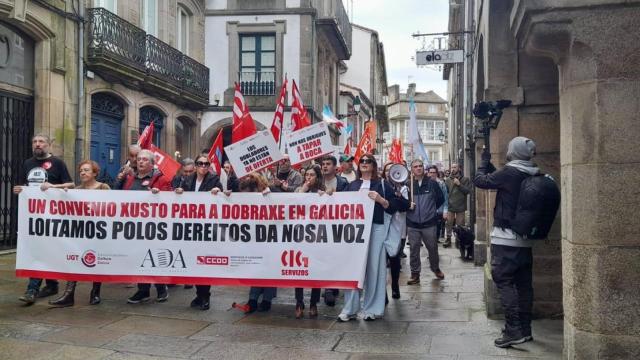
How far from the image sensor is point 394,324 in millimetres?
6676

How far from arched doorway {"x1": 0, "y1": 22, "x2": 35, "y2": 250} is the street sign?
25.1 ft

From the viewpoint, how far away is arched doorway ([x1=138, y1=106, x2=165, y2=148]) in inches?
671

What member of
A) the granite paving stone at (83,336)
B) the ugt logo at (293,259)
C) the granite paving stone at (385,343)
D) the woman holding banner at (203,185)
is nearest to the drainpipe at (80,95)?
the woman holding banner at (203,185)

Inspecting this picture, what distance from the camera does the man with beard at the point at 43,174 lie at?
7.33m

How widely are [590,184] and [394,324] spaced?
288 cm

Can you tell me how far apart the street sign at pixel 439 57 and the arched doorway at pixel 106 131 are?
24.3 feet

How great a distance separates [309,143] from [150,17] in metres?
10.7

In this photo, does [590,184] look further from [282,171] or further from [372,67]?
[372,67]

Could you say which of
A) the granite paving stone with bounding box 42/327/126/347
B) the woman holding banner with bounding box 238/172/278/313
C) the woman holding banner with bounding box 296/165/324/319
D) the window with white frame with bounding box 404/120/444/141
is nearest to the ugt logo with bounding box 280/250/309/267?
the woman holding banner with bounding box 296/165/324/319

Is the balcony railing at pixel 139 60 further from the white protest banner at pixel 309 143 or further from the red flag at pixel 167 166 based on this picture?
the white protest banner at pixel 309 143

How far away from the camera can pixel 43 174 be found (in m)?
7.43

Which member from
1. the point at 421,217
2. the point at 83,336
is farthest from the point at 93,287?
the point at 421,217

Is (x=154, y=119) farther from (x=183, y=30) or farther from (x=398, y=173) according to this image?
(x=398, y=173)

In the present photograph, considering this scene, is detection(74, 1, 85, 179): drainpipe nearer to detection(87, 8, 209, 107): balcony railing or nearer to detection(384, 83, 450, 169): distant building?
detection(87, 8, 209, 107): balcony railing
